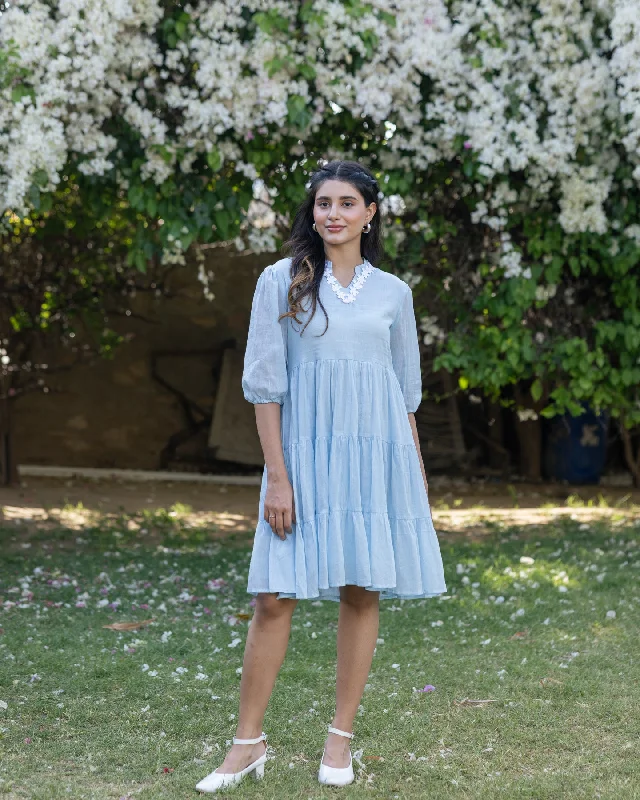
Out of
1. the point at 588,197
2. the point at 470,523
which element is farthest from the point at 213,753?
the point at 470,523

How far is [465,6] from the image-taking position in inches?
191

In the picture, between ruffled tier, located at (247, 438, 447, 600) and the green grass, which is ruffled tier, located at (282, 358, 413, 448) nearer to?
ruffled tier, located at (247, 438, 447, 600)

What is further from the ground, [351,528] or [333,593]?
[351,528]

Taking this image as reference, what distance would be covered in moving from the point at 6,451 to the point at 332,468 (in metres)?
5.81

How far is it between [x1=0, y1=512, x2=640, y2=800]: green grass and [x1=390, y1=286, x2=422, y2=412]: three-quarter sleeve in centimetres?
96

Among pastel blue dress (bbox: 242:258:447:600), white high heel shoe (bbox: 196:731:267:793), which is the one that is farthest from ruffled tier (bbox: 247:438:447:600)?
white high heel shoe (bbox: 196:731:267:793)

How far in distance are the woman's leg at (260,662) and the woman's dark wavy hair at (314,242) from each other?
68 cm

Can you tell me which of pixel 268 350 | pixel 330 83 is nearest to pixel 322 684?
pixel 268 350

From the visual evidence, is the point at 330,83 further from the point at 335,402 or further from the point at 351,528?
the point at 351,528

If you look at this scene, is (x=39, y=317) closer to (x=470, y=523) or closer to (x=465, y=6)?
(x=470, y=523)

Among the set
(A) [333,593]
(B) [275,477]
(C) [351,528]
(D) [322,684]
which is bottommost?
(D) [322,684]

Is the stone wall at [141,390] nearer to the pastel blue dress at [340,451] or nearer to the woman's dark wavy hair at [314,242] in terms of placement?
the woman's dark wavy hair at [314,242]

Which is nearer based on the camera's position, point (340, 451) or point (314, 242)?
point (340, 451)

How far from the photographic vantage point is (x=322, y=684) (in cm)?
335
